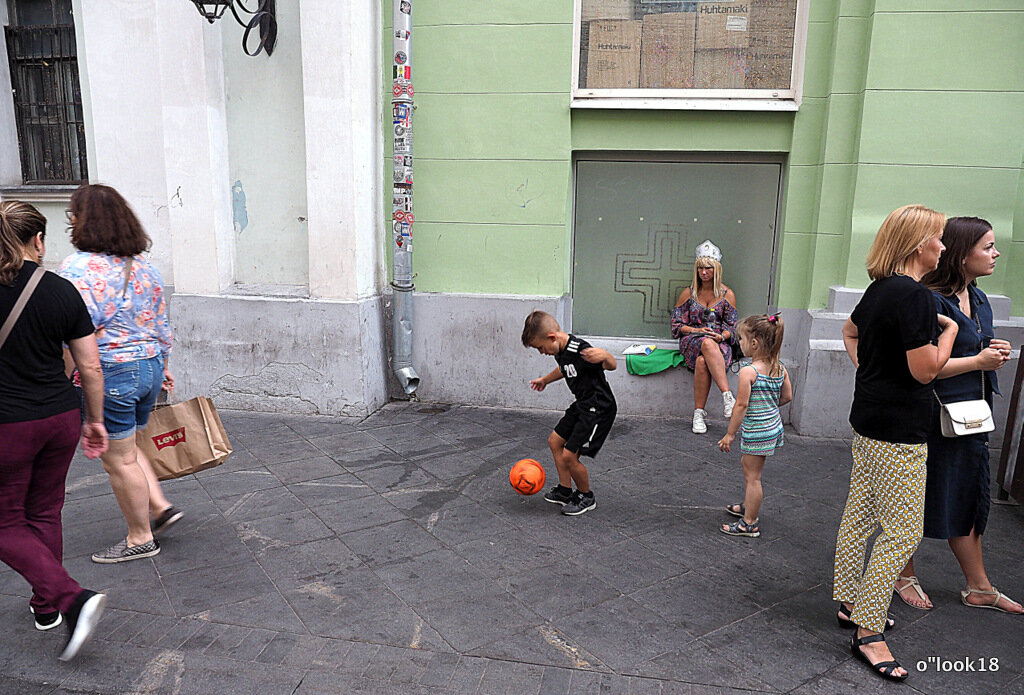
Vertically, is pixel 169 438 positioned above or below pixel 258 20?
below

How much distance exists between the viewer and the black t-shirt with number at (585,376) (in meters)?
4.27

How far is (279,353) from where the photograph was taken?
258 inches

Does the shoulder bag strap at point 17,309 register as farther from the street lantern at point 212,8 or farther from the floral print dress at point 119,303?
the street lantern at point 212,8

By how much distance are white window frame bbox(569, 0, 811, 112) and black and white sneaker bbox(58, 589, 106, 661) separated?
17.0ft

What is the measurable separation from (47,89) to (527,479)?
6.43 metres

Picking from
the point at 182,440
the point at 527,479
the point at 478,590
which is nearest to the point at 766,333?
the point at 527,479

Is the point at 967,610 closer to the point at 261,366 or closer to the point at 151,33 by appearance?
the point at 261,366

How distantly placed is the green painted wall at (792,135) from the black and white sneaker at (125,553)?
11.9 feet

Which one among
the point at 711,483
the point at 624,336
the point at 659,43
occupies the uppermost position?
the point at 659,43

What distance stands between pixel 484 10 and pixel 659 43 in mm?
1553

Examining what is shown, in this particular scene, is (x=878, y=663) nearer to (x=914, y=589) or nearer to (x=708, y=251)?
(x=914, y=589)

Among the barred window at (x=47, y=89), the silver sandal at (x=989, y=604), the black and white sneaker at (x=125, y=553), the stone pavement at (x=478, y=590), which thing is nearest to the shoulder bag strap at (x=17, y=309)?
the stone pavement at (x=478, y=590)

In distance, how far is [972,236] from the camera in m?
3.16

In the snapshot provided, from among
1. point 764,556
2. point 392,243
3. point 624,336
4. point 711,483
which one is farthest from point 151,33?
point 764,556
